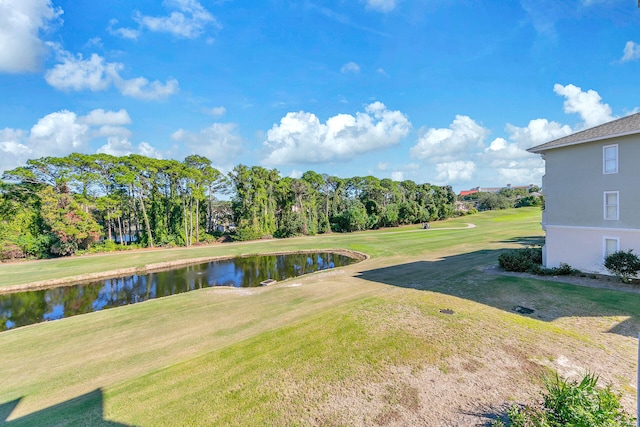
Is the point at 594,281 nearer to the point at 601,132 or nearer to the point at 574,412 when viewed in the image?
the point at 601,132

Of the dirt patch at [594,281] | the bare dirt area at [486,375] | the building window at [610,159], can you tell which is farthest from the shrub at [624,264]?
the bare dirt area at [486,375]

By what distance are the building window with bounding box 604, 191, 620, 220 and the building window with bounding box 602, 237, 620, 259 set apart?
869 mm

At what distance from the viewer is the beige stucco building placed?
10.7 meters

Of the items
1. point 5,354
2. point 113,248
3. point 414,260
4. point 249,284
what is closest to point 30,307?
point 5,354

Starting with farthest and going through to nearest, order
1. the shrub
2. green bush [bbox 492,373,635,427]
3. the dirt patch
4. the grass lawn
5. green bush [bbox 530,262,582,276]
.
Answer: green bush [bbox 530,262,582,276]
the shrub
the dirt patch
the grass lawn
green bush [bbox 492,373,635,427]

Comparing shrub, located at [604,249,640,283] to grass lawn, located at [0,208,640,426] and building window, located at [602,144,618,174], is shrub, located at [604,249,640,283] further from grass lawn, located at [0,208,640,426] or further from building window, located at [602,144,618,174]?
building window, located at [602,144,618,174]

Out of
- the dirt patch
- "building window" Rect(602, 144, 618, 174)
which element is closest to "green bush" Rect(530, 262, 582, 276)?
the dirt patch

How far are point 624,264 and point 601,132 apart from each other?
17.4 ft

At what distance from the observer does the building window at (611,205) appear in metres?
11.0

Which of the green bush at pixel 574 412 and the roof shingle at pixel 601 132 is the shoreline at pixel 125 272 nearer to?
the roof shingle at pixel 601 132

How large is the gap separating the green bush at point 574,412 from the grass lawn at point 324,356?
42 centimetres

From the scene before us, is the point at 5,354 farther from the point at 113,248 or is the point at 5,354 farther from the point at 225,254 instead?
the point at 113,248

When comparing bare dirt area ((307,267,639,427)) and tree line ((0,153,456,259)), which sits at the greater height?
tree line ((0,153,456,259))

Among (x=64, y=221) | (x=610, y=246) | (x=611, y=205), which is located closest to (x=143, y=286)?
(x=64, y=221)
